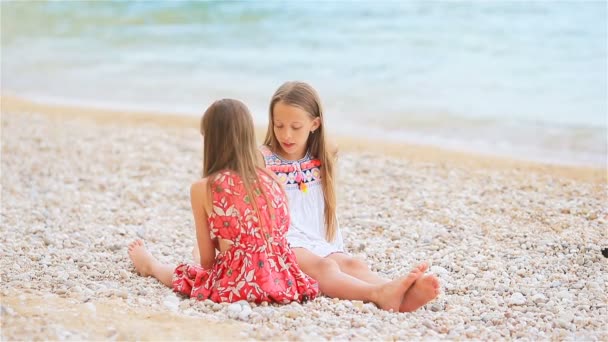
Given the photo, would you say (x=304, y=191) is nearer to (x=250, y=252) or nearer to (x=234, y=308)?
(x=250, y=252)

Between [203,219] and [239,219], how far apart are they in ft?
0.62

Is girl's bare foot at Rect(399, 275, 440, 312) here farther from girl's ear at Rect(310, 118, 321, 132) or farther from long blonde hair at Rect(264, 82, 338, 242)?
girl's ear at Rect(310, 118, 321, 132)

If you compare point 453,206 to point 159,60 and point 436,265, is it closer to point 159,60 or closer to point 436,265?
point 436,265

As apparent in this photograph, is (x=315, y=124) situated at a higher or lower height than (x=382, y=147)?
higher

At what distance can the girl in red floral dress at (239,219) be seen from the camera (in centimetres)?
377

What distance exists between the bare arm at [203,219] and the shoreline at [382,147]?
14.2ft

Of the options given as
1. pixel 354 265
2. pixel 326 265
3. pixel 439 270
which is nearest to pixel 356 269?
pixel 354 265

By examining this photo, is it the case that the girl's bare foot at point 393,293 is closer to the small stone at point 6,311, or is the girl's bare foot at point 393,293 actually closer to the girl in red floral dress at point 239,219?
the girl in red floral dress at point 239,219

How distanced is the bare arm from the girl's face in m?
0.67

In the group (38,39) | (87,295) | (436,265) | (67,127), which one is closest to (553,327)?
(436,265)

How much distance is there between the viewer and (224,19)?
20.2 meters

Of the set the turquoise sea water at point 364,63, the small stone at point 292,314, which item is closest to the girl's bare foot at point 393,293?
the small stone at point 292,314

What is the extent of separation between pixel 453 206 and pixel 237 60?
31.2ft

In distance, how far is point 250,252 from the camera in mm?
3861
